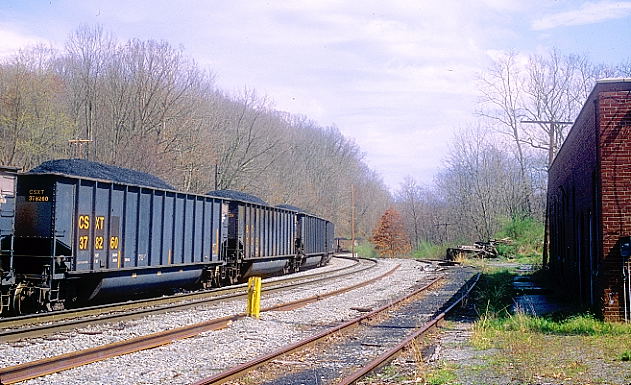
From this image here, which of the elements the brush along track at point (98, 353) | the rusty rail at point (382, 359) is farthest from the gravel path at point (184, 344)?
the rusty rail at point (382, 359)

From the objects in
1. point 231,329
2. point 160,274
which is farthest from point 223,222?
point 231,329

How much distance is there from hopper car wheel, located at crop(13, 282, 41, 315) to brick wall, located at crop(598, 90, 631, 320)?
1224 centimetres

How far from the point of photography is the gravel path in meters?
8.85

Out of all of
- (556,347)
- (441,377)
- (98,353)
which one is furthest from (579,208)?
(98,353)

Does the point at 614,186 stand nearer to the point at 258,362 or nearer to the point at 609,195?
the point at 609,195

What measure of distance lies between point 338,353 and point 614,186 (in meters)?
6.94

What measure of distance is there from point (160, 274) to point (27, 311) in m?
4.61

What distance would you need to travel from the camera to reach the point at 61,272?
14.9 meters

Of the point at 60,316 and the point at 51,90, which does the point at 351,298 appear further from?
the point at 51,90

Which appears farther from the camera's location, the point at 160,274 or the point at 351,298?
the point at 351,298

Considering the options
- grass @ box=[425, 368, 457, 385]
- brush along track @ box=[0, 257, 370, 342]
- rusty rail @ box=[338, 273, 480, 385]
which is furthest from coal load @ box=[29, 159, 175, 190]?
grass @ box=[425, 368, 457, 385]

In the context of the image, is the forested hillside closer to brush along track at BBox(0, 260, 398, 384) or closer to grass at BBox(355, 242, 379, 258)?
grass at BBox(355, 242, 379, 258)

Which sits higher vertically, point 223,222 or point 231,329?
point 223,222

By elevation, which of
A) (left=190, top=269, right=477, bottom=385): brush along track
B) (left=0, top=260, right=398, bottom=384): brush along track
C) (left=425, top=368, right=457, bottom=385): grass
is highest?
(left=0, top=260, right=398, bottom=384): brush along track
